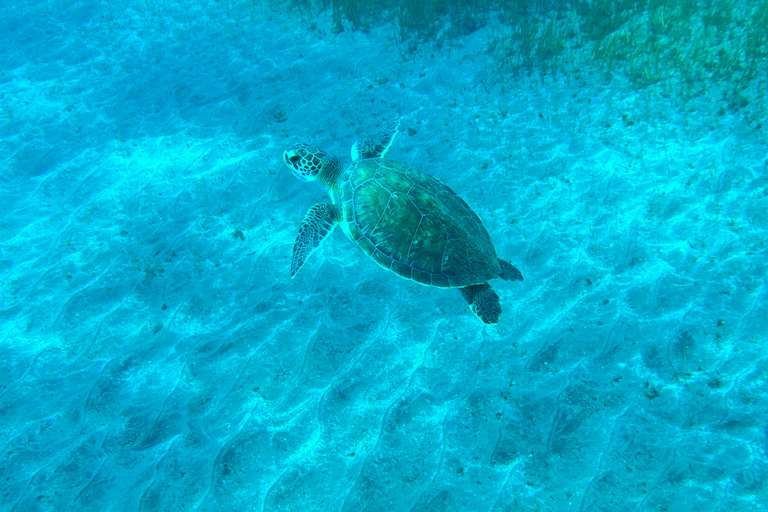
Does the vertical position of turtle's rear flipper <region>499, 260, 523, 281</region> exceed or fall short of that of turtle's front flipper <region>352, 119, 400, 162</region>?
it falls short

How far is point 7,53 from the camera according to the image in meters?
6.86

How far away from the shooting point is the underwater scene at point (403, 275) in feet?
8.75

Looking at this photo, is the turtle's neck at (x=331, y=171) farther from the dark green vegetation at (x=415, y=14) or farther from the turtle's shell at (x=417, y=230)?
the dark green vegetation at (x=415, y=14)

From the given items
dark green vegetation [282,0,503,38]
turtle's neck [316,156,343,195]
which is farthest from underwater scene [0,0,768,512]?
dark green vegetation [282,0,503,38]

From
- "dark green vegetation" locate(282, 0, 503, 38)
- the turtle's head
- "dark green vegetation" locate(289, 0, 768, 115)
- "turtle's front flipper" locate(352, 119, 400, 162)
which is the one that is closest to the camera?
the turtle's head

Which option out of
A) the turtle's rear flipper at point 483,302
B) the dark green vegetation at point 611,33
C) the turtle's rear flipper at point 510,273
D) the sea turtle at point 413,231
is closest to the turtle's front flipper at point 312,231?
the sea turtle at point 413,231

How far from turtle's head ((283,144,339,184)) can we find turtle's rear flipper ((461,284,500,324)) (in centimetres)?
244

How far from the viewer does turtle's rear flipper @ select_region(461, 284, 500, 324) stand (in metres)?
3.23

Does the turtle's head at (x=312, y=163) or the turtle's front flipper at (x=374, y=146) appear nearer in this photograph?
the turtle's head at (x=312, y=163)

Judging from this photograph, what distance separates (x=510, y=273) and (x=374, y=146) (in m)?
2.64

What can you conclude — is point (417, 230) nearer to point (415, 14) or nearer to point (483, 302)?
point (483, 302)

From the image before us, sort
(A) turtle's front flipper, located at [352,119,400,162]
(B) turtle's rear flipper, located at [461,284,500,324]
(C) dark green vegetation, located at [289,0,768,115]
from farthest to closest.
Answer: (C) dark green vegetation, located at [289,0,768,115], (A) turtle's front flipper, located at [352,119,400,162], (B) turtle's rear flipper, located at [461,284,500,324]

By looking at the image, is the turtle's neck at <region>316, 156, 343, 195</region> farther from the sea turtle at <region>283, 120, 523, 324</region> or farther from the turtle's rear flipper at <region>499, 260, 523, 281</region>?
the turtle's rear flipper at <region>499, 260, 523, 281</region>

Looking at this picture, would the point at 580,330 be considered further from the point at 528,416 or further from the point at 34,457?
the point at 34,457
